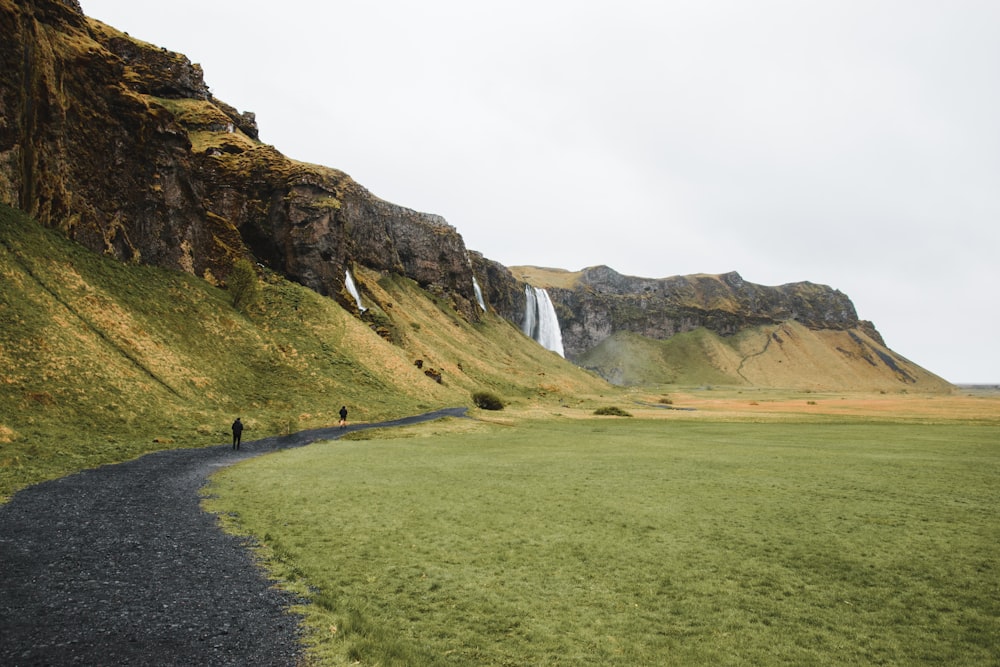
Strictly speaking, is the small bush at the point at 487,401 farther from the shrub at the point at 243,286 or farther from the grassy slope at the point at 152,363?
the shrub at the point at 243,286

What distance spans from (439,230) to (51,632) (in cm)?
15419

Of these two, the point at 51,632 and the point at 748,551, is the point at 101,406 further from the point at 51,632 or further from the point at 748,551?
the point at 748,551

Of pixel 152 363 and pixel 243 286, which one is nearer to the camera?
pixel 152 363

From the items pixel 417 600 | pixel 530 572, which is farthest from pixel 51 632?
pixel 530 572

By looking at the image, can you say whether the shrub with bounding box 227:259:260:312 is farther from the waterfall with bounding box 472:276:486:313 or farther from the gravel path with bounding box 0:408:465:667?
the waterfall with bounding box 472:276:486:313

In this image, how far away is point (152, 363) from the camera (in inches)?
1721

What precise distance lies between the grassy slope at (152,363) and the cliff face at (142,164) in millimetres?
4671

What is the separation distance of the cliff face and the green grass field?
4263 cm

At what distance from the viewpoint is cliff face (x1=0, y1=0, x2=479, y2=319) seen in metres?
47.9

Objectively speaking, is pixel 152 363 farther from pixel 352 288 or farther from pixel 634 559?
pixel 352 288

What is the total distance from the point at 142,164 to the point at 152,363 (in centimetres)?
3328

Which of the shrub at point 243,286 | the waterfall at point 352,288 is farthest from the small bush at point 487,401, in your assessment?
the shrub at point 243,286

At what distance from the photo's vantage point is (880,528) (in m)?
17.0

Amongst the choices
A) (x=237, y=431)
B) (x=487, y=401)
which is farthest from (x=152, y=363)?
(x=487, y=401)
